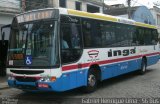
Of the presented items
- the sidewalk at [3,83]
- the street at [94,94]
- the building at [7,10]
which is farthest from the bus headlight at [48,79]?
the building at [7,10]

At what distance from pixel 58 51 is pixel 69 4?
17.2 meters

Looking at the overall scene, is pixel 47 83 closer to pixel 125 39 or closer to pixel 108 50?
pixel 108 50

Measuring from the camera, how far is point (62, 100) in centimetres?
1020

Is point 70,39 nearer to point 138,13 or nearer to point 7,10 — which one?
point 7,10

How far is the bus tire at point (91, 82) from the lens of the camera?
11203mm

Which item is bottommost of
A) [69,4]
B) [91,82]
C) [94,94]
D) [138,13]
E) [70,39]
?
[94,94]

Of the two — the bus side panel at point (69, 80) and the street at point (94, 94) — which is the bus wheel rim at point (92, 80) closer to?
the street at point (94, 94)

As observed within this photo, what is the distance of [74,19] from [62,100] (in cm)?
276

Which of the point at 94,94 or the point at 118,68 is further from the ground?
the point at 118,68

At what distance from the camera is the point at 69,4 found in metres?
26.2

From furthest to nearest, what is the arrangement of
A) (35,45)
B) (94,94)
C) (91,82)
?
(91,82), (94,94), (35,45)

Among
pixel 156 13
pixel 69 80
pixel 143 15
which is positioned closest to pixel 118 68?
pixel 69 80

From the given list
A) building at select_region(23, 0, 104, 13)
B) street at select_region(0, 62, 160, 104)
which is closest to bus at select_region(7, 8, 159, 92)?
street at select_region(0, 62, 160, 104)

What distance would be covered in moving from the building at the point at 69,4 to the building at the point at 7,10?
131 centimetres
